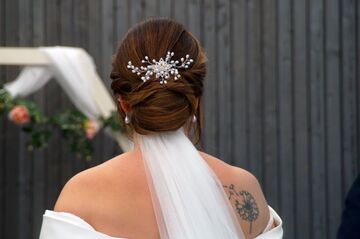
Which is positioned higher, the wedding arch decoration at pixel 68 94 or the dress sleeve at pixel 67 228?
the dress sleeve at pixel 67 228

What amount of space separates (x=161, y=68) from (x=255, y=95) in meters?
4.27

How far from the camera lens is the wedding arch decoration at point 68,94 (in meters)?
5.81

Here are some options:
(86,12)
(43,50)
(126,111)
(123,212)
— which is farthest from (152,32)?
(86,12)

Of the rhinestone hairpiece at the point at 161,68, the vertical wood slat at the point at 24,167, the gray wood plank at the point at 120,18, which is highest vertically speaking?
the rhinestone hairpiece at the point at 161,68

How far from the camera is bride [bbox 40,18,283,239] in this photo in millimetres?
2172

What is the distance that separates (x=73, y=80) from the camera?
589cm

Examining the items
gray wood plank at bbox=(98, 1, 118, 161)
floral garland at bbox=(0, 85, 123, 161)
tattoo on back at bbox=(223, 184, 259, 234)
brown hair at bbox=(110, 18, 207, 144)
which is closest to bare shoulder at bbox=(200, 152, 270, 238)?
tattoo on back at bbox=(223, 184, 259, 234)

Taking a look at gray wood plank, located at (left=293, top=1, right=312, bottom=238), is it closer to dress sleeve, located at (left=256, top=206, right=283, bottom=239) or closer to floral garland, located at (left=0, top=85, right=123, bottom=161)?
floral garland, located at (left=0, top=85, right=123, bottom=161)

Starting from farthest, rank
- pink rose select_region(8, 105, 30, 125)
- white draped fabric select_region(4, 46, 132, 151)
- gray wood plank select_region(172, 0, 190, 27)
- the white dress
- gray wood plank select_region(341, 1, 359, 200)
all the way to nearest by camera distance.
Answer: gray wood plank select_region(341, 1, 359, 200) → gray wood plank select_region(172, 0, 190, 27) → white draped fabric select_region(4, 46, 132, 151) → pink rose select_region(8, 105, 30, 125) → the white dress

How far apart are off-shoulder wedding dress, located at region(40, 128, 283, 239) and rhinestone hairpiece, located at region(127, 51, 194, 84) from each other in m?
0.17

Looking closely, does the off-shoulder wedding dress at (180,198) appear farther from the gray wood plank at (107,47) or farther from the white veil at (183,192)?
the gray wood plank at (107,47)

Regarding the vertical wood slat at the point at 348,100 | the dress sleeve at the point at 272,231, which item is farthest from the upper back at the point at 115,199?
the vertical wood slat at the point at 348,100

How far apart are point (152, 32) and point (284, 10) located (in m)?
4.36

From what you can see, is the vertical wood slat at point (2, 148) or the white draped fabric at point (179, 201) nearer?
the white draped fabric at point (179, 201)
